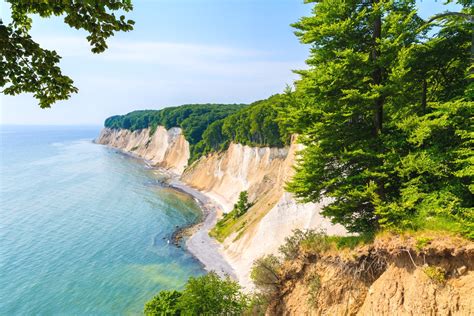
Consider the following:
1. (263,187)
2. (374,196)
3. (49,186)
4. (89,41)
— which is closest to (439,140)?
(374,196)

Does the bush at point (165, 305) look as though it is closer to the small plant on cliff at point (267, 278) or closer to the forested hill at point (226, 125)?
the small plant on cliff at point (267, 278)

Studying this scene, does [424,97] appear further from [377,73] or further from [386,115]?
[377,73]

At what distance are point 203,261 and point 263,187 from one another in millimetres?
22941

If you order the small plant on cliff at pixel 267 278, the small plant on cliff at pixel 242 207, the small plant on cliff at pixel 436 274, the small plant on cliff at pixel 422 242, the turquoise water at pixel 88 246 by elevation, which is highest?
the small plant on cliff at pixel 422 242

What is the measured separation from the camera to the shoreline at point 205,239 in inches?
1825

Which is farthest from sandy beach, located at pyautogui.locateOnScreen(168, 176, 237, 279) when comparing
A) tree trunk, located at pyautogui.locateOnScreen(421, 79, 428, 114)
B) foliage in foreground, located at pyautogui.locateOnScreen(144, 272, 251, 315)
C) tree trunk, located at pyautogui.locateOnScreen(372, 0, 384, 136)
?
tree trunk, located at pyautogui.locateOnScreen(421, 79, 428, 114)

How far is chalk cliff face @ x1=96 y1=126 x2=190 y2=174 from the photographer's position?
12538 centimetres

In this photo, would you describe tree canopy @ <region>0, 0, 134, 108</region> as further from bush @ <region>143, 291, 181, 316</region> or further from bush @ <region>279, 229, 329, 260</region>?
bush @ <region>143, 291, 181, 316</region>

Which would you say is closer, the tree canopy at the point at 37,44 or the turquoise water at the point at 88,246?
the tree canopy at the point at 37,44

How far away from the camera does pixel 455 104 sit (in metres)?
12.2

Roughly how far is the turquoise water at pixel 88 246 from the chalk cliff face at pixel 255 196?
24.0 feet

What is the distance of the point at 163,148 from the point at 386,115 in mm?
136355

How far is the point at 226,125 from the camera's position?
93.1 metres

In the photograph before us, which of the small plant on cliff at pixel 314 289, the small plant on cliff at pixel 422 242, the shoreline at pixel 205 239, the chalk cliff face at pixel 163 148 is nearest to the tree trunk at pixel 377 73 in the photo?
the small plant on cliff at pixel 422 242
